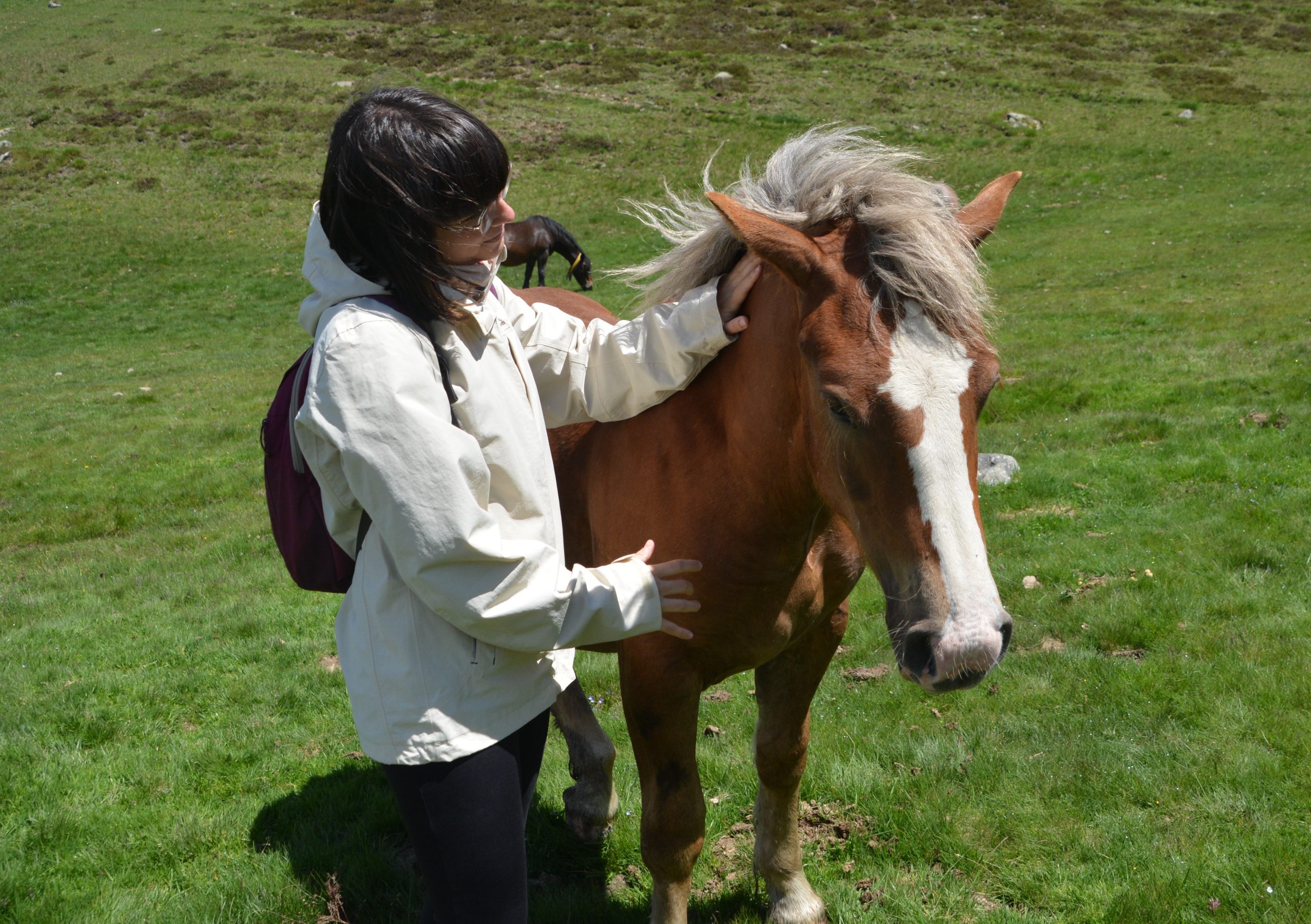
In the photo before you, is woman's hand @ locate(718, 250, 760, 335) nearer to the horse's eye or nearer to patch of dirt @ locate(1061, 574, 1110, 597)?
the horse's eye

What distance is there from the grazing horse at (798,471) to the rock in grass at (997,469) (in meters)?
4.44

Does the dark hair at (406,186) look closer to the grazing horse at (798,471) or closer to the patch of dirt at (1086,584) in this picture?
the grazing horse at (798,471)

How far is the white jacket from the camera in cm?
166

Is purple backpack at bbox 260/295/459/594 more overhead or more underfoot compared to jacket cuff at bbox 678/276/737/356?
more underfoot

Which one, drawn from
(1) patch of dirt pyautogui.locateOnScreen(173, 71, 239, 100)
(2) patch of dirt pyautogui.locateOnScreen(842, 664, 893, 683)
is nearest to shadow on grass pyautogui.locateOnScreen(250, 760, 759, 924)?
(2) patch of dirt pyautogui.locateOnScreen(842, 664, 893, 683)

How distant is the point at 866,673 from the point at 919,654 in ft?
9.79

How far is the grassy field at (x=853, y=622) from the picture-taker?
323cm

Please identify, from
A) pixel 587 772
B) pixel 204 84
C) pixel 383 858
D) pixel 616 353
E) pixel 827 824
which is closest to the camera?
pixel 616 353

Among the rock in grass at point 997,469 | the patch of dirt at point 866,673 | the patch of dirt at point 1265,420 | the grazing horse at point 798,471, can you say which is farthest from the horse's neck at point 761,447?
the patch of dirt at point 1265,420

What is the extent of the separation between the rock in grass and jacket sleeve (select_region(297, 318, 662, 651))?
5.68 meters

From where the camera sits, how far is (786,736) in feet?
9.80

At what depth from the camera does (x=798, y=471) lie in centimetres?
229

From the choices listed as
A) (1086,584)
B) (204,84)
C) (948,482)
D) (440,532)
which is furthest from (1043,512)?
(204,84)

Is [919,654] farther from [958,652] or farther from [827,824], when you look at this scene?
[827,824]
